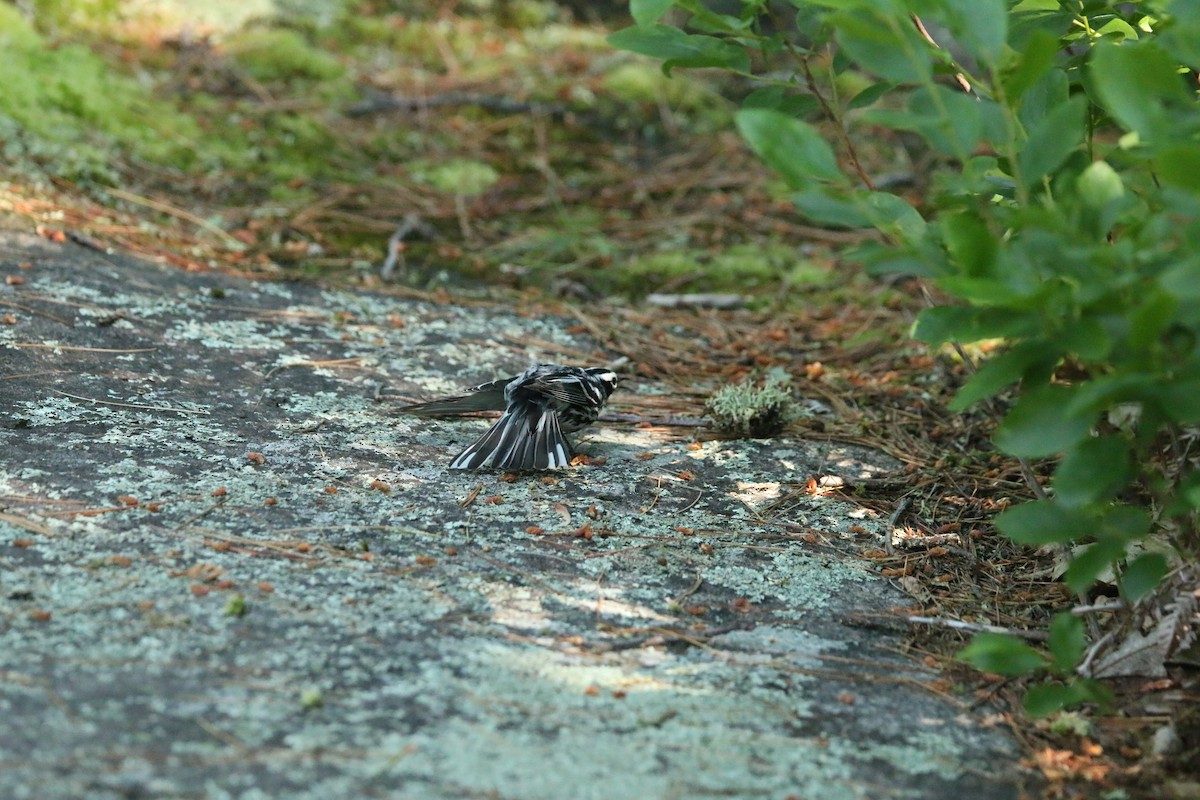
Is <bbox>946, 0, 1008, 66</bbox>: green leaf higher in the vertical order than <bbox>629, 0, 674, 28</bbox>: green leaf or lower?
lower

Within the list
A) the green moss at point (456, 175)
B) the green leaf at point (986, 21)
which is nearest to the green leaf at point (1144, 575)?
the green leaf at point (986, 21)

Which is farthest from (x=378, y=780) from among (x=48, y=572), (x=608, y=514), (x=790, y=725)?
(x=608, y=514)

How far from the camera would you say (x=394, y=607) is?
6.93 ft

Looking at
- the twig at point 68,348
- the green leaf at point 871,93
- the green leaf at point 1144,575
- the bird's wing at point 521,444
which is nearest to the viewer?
the green leaf at point 1144,575

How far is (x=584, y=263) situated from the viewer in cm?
492

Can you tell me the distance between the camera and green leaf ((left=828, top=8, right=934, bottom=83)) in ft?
5.73

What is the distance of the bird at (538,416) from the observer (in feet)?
9.46

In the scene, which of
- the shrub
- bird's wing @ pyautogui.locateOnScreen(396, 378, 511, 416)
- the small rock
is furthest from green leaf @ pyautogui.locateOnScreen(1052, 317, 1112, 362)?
bird's wing @ pyautogui.locateOnScreen(396, 378, 511, 416)

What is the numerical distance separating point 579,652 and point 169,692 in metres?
0.72

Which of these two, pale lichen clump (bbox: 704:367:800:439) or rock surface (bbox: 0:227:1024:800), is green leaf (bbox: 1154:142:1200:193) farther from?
pale lichen clump (bbox: 704:367:800:439)

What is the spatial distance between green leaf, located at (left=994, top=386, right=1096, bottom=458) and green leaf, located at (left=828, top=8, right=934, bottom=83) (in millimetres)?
552

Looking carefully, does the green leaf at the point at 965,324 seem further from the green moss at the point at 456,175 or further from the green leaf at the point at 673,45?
the green moss at the point at 456,175

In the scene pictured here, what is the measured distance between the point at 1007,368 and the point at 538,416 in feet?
4.86

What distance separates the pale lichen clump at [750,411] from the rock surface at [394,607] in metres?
0.06
